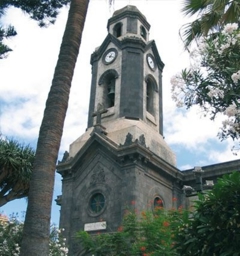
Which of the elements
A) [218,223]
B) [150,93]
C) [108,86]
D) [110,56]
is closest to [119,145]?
[108,86]

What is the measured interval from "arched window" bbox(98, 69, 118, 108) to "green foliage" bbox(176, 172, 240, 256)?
70.5ft

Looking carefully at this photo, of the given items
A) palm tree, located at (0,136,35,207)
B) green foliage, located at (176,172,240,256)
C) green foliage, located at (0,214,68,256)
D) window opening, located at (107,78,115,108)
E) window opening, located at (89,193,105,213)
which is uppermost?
window opening, located at (107,78,115,108)

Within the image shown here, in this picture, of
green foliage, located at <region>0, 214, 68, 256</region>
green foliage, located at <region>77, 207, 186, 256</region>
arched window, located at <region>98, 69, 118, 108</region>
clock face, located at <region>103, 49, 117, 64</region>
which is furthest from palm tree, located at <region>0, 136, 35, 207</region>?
clock face, located at <region>103, 49, 117, 64</region>

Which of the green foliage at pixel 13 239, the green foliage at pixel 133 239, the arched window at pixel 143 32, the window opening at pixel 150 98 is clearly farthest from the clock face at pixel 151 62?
the green foliage at pixel 13 239

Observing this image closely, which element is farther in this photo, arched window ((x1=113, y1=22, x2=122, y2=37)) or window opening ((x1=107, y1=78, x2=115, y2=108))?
arched window ((x1=113, y1=22, x2=122, y2=37))

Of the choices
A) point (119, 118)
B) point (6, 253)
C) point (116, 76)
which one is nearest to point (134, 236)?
point (6, 253)

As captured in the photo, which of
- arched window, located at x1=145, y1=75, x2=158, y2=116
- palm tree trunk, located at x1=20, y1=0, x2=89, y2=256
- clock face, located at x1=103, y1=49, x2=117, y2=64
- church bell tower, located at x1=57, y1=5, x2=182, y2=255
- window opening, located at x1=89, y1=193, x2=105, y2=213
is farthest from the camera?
clock face, located at x1=103, y1=49, x2=117, y2=64

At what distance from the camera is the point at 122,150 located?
23781mm

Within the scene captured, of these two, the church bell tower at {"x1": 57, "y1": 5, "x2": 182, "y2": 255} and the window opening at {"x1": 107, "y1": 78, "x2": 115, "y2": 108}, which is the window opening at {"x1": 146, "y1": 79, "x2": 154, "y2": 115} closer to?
the church bell tower at {"x1": 57, "y1": 5, "x2": 182, "y2": 255}

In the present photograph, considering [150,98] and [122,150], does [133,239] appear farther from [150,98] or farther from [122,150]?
[150,98]

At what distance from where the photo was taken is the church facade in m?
23.5

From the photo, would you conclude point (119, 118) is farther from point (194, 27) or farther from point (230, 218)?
point (230, 218)

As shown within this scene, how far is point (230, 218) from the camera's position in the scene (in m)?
6.97

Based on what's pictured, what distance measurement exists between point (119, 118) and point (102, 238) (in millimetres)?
11210
